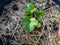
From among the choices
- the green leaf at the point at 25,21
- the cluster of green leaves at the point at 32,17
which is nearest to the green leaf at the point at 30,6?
the cluster of green leaves at the point at 32,17

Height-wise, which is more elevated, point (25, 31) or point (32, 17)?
point (32, 17)

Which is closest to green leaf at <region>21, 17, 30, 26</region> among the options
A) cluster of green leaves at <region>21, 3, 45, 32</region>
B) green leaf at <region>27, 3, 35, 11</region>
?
cluster of green leaves at <region>21, 3, 45, 32</region>

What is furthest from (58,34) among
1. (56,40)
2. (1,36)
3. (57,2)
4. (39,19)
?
(1,36)

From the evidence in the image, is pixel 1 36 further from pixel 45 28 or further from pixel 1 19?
pixel 45 28

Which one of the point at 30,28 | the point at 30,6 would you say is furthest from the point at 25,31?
the point at 30,6

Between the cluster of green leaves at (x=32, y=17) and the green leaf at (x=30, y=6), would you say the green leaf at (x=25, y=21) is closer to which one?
the cluster of green leaves at (x=32, y=17)

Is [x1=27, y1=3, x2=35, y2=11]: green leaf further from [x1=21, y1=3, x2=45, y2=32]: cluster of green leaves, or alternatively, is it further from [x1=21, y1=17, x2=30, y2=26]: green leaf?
[x1=21, y1=17, x2=30, y2=26]: green leaf

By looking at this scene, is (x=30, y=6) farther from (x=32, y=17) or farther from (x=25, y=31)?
(x=25, y=31)

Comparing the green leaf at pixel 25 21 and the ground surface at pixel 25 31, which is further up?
the green leaf at pixel 25 21
